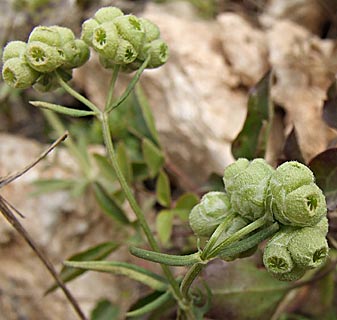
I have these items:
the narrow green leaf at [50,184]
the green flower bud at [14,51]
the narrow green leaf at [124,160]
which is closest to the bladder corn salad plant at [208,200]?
the green flower bud at [14,51]

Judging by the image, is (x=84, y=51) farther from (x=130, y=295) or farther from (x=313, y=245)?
(x=130, y=295)

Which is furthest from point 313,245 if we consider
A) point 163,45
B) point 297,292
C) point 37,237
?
point 37,237

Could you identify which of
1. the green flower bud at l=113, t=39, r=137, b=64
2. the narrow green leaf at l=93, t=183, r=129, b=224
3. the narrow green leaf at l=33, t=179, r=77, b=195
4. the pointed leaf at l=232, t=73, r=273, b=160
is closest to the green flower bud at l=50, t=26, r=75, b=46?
the green flower bud at l=113, t=39, r=137, b=64

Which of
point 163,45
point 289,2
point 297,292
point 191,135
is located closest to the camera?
point 163,45

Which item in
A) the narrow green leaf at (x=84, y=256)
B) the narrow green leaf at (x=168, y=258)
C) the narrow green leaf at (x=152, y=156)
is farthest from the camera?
the narrow green leaf at (x=152, y=156)

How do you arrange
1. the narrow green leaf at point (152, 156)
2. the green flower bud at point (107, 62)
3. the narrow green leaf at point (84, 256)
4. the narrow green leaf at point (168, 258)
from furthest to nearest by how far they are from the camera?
1. the narrow green leaf at point (152, 156)
2. the narrow green leaf at point (84, 256)
3. the green flower bud at point (107, 62)
4. the narrow green leaf at point (168, 258)

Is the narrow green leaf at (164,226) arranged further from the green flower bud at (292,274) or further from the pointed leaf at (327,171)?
the green flower bud at (292,274)

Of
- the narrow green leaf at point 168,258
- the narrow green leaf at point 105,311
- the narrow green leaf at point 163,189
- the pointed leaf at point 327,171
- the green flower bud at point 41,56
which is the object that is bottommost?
the narrow green leaf at point 105,311

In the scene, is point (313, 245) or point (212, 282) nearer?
point (313, 245)
